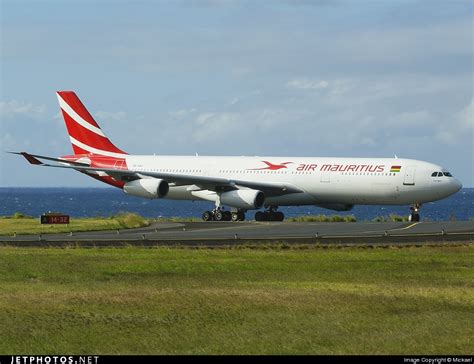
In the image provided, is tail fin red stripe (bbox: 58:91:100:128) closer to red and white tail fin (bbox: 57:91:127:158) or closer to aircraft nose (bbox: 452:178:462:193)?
red and white tail fin (bbox: 57:91:127:158)

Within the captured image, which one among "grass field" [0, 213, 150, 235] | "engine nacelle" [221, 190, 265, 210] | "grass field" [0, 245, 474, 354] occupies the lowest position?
"grass field" [0, 245, 474, 354]

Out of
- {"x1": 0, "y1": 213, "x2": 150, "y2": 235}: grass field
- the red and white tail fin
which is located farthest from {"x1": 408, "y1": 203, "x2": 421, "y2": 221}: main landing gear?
the red and white tail fin

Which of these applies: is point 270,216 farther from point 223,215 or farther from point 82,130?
point 82,130

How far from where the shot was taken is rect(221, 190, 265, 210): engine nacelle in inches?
2392

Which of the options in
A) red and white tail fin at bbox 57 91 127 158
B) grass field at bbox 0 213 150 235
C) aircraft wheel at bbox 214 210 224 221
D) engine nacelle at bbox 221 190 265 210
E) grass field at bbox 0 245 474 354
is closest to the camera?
grass field at bbox 0 245 474 354

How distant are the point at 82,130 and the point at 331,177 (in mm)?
19788

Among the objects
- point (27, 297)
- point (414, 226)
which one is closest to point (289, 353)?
point (27, 297)

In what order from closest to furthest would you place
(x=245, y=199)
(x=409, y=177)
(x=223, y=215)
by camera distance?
(x=409, y=177) < (x=245, y=199) < (x=223, y=215)

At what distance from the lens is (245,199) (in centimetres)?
6091

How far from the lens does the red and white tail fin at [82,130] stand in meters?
70.6

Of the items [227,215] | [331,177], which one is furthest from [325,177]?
[227,215]

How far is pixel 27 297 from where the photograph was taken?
25.4 meters

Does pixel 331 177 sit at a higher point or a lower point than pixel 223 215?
higher

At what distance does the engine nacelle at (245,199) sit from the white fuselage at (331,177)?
2.17 metres
